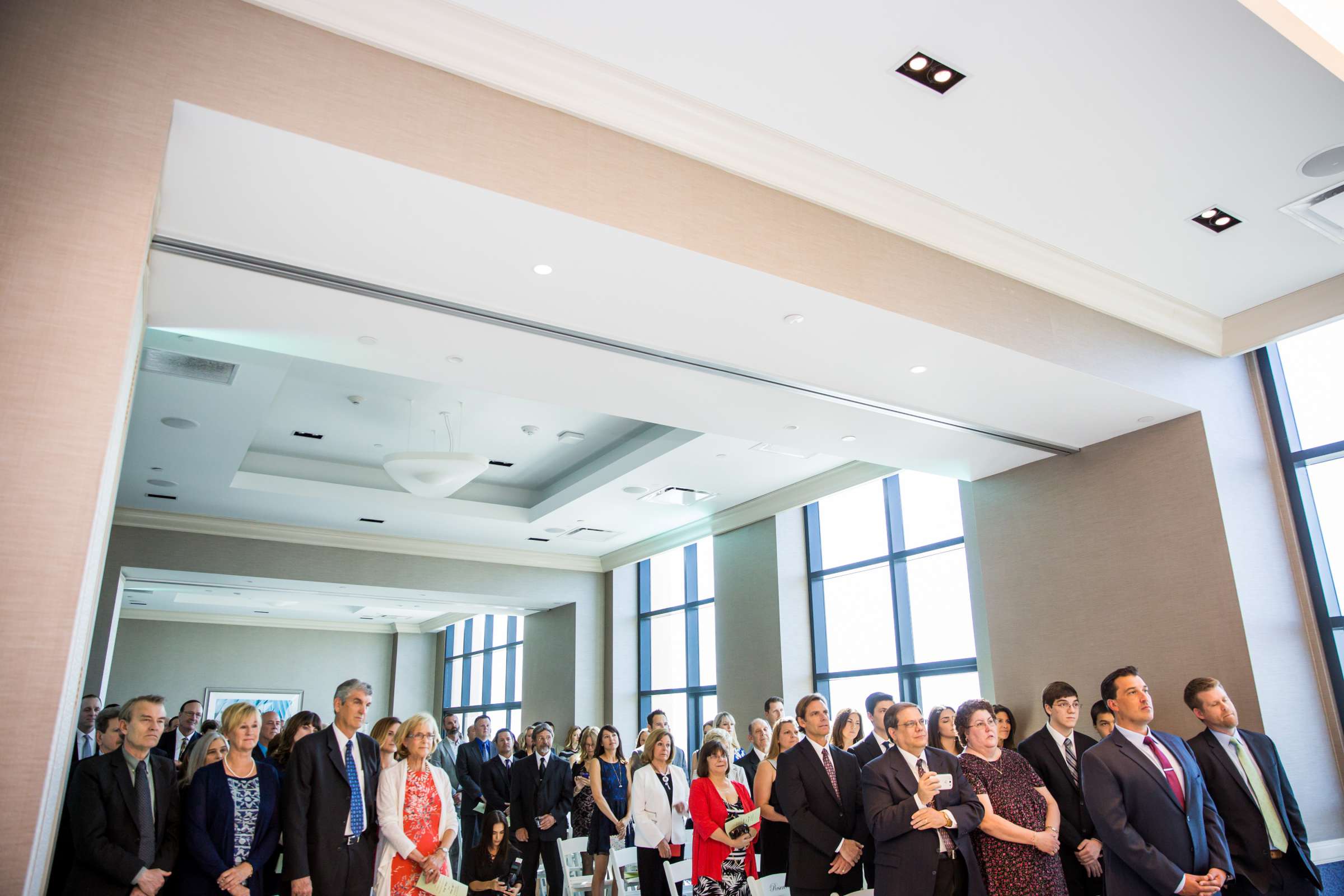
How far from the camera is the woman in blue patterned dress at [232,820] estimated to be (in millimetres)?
3617

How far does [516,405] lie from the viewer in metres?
7.73

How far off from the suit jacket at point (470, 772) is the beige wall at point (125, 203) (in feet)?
18.6

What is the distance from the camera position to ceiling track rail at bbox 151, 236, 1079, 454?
376cm

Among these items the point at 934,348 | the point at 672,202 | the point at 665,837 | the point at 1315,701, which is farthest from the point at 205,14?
the point at 1315,701

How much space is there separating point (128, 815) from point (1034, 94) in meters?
4.82

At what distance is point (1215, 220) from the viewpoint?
468cm

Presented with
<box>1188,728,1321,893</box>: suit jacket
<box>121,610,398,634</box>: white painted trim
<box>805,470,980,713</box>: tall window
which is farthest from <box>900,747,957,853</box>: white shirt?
<box>121,610,398,634</box>: white painted trim

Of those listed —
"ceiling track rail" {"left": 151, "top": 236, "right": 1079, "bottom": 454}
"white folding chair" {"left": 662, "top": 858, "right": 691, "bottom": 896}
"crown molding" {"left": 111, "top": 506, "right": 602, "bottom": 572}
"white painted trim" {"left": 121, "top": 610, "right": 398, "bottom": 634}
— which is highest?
"crown molding" {"left": 111, "top": 506, "right": 602, "bottom": 572}

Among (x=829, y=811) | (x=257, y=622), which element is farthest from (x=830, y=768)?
(x=257, y=622)

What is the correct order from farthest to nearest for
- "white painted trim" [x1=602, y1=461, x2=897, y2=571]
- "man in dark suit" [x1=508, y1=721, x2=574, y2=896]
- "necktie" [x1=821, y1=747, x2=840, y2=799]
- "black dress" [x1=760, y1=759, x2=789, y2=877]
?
"white painted trim" [x1=602, y1=461, x2=897, y2=571], "man in dark suit" [x1=508, y1=721, x2=574, y2=896], "black dress" [x1=760, y1=759, x2=789, y2=877], "necktie" [x1=821, y1=747, x2=840, y2=799]

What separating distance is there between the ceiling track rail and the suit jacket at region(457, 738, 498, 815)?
15.5 ft

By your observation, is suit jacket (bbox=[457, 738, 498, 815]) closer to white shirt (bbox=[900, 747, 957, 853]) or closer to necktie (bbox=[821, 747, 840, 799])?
necktie (bbox=[821, 747, 840, 799])

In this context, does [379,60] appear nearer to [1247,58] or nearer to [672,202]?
[672,202]

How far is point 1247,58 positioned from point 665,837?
484 cm
